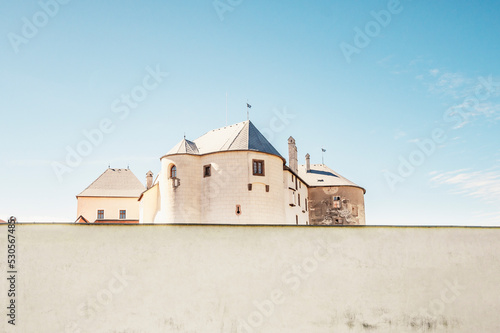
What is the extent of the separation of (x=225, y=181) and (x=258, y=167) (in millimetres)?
2696

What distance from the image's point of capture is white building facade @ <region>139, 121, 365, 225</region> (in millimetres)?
30000

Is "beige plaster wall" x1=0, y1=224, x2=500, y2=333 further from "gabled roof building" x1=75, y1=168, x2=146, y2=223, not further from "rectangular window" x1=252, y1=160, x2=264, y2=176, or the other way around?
"gabled roof building" x1=75, y1=168, x2=146, y2=223

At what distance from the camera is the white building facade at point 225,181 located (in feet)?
98.4

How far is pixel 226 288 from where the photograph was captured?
560 inches

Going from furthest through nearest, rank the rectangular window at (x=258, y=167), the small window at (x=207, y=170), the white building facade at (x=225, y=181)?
the small window at (x=207, y=170) < the rectangular window at (x=258, y=167) < the white building facade at (x=225, y=181)

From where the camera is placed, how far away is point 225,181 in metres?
30.5

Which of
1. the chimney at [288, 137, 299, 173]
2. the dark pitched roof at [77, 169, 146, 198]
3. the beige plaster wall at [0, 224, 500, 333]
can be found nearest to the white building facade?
the chimney at [288, 137, 299, 173]

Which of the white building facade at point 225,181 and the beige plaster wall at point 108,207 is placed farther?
the beige plaster wall at point 108,207

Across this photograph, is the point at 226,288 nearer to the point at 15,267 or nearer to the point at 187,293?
the point at 187,293

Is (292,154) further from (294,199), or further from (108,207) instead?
(108,207)

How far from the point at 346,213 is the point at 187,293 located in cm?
3297

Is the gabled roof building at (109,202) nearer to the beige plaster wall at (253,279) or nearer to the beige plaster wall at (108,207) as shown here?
the beige plaster wall at (108,207)

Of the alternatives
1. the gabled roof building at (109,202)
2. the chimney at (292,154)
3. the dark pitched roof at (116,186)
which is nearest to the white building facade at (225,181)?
the chimney at (292,154)

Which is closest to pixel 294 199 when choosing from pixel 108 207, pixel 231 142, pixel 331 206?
pixel 231 142
